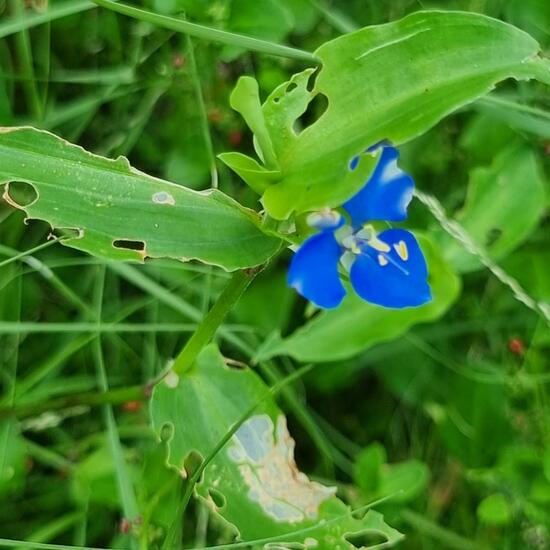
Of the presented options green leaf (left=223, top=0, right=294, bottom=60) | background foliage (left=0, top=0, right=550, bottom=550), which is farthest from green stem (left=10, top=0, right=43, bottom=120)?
green leaf (left=223, top=0, right=294, bottom=60)

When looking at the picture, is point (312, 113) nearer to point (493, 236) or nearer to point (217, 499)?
point (493, 236)

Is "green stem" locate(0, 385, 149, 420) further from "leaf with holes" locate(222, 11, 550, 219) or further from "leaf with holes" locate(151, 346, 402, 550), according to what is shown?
"leaf with holes" locate(222, 11, 550, 219)

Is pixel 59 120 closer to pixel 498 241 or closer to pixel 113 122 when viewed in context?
pixel 113 122

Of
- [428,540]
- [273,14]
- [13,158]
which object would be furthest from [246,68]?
[428,540]

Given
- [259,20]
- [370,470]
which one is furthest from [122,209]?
[370,470]

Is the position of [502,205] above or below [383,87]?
below

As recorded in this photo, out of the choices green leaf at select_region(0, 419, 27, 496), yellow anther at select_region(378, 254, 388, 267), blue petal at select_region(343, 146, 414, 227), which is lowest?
green leaf at select_region(0, 419, 27, 496)
